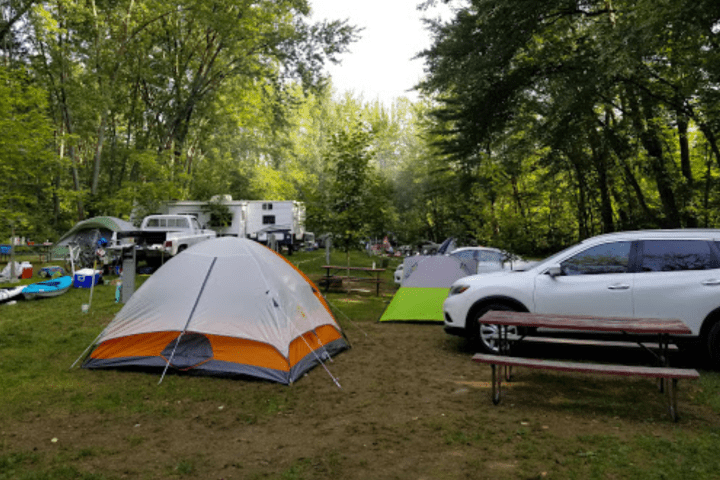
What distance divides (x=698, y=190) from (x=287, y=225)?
1858cm

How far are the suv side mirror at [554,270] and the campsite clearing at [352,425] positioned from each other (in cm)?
126

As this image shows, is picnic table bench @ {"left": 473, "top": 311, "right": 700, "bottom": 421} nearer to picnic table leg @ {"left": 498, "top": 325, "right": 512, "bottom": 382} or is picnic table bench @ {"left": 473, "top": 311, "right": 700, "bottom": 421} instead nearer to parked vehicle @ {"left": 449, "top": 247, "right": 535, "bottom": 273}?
picnic table leg @ {"left": 498, "top": 325, "right": 512, "bottom": 382}

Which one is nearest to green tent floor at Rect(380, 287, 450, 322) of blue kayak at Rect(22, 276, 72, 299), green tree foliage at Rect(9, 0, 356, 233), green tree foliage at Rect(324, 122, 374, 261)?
green tree foliage at Rect(324, 122, 374, 261)

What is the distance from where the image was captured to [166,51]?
2452 cm

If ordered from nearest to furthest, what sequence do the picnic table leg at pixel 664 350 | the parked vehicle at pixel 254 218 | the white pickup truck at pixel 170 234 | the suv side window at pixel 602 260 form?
the picnic table leg at pixel 664 350
the suv side window at pixel 602 260
the white pickup truck at pixel 170 234
the parked vehicle at pixel 254 218

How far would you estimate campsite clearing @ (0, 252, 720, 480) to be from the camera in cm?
367

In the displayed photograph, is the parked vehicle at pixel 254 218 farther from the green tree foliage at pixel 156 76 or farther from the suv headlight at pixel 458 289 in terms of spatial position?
the suv headlight at pixel 458 289

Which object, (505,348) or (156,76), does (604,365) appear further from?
(156,76)

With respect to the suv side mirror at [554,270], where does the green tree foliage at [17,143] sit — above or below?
above

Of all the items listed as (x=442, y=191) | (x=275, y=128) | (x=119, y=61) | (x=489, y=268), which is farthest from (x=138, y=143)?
(x=489, y=268)

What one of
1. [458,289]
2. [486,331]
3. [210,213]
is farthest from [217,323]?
[210,213]

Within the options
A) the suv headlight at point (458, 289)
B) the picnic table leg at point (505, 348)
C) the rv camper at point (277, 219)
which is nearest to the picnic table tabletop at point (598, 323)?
the picnic table leg at point (505, 348)

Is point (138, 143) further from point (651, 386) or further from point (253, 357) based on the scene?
point (651, 386)

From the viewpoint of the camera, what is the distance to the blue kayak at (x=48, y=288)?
11.6 m
